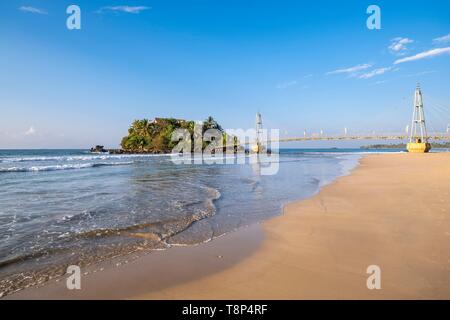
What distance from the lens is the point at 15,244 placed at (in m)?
4.25

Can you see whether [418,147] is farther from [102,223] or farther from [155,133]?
[155,133]

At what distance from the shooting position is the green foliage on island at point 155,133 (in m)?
77.1

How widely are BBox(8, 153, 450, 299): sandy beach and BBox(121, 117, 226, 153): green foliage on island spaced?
73552mm

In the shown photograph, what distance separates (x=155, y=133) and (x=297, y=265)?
81.9 meters

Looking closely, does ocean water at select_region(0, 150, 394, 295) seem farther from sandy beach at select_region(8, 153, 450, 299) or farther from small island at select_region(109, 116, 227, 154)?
small island at select_region(109, 116, 227, 154)

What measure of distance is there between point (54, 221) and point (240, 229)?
3914 mm

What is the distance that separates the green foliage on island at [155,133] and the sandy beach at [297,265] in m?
73.6

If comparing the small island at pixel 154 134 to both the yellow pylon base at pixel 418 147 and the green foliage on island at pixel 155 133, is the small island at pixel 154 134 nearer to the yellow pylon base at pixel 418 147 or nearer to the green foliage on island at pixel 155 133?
the green foliage on island at pixel 155 133

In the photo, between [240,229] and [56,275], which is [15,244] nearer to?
[56,275]

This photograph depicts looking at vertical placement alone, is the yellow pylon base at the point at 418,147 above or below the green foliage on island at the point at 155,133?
below

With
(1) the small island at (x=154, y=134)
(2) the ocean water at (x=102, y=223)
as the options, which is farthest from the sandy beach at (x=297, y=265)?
(1) the small island at (x=154, y=134)

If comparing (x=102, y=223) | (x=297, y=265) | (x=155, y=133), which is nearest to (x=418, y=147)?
(x=297, y=265)

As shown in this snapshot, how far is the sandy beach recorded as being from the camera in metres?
2.67
